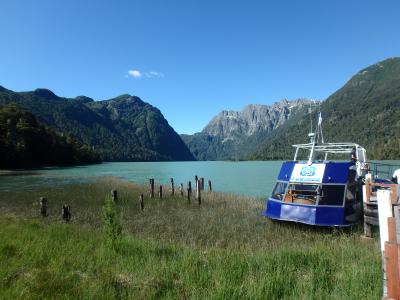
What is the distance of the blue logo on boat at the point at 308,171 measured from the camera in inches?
740

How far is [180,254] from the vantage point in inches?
421

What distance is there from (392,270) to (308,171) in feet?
47.0

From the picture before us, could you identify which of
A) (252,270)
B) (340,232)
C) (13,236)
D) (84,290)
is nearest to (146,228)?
(13,236)

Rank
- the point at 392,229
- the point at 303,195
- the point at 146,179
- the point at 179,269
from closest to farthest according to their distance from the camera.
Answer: the point at 392,229 → the point at 179,269 → the point at 303,195 → the point at 146,179

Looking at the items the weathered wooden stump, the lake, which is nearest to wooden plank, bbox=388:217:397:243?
the weathered wooden stump

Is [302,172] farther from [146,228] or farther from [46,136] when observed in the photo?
[46,136]

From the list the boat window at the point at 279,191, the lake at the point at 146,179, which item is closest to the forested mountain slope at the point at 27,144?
the lake at the point at 146,179

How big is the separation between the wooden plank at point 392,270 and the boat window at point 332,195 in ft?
42.4

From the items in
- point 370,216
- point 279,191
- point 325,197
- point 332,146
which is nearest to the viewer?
point 370,216

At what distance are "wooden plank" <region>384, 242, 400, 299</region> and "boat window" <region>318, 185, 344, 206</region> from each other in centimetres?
1293

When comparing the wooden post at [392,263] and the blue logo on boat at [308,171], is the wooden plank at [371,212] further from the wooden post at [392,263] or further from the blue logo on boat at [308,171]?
the wooden post at [392,263]

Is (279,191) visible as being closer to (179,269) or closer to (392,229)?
(179,269)

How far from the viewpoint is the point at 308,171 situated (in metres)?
19.0

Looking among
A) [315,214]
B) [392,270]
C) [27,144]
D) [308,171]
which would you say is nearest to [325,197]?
[315,214]
